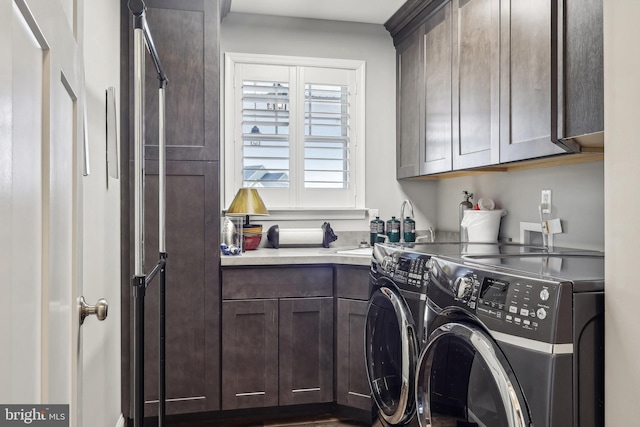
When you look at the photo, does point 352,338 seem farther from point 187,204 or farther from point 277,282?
point 187,204

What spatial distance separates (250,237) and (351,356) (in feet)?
3.09

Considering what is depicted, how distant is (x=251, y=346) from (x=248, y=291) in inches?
11.8

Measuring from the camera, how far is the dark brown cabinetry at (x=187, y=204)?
2498 mm

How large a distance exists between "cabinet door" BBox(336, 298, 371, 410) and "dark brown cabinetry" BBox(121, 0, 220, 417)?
2.20 ft

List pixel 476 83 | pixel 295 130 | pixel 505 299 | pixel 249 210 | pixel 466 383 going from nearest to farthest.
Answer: pixel 505 299 → pixel 466 383 → pixel 476 83 → pixel 249 210 → pixel 295 130

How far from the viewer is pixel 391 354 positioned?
2006 mm

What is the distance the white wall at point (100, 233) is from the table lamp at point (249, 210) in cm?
72

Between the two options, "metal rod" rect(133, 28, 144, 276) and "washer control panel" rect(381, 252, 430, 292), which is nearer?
"metal rod" rect(133, 28, 144, 276)

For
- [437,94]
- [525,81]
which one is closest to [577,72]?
[525,81]

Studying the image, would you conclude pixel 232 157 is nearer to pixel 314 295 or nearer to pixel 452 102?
pixel 314 295

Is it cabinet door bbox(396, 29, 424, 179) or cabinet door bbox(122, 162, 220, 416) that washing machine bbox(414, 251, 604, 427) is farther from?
cabinet door bbox(396, 29, 424, 179)

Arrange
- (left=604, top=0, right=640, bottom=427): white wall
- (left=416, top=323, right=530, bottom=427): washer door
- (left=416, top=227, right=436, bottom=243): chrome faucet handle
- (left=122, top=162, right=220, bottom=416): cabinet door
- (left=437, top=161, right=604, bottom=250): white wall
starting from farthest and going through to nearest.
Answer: (left=416, top=227, right=436, bottom=243): chrome faucet handle → (left=122, top=162, right=220, bottom=416): cabinet door → (left=437, top=161, right=604, bottom=250): white wall → (left=416, top=323, right=530, bottom=427): washer door → (left=604, top=0, right=640, bottom=427): white wall

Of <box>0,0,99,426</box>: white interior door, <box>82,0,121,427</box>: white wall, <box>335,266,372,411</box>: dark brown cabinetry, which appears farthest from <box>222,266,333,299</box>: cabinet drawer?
<box>0,0,99,426</box>: white interior door

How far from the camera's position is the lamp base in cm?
291
